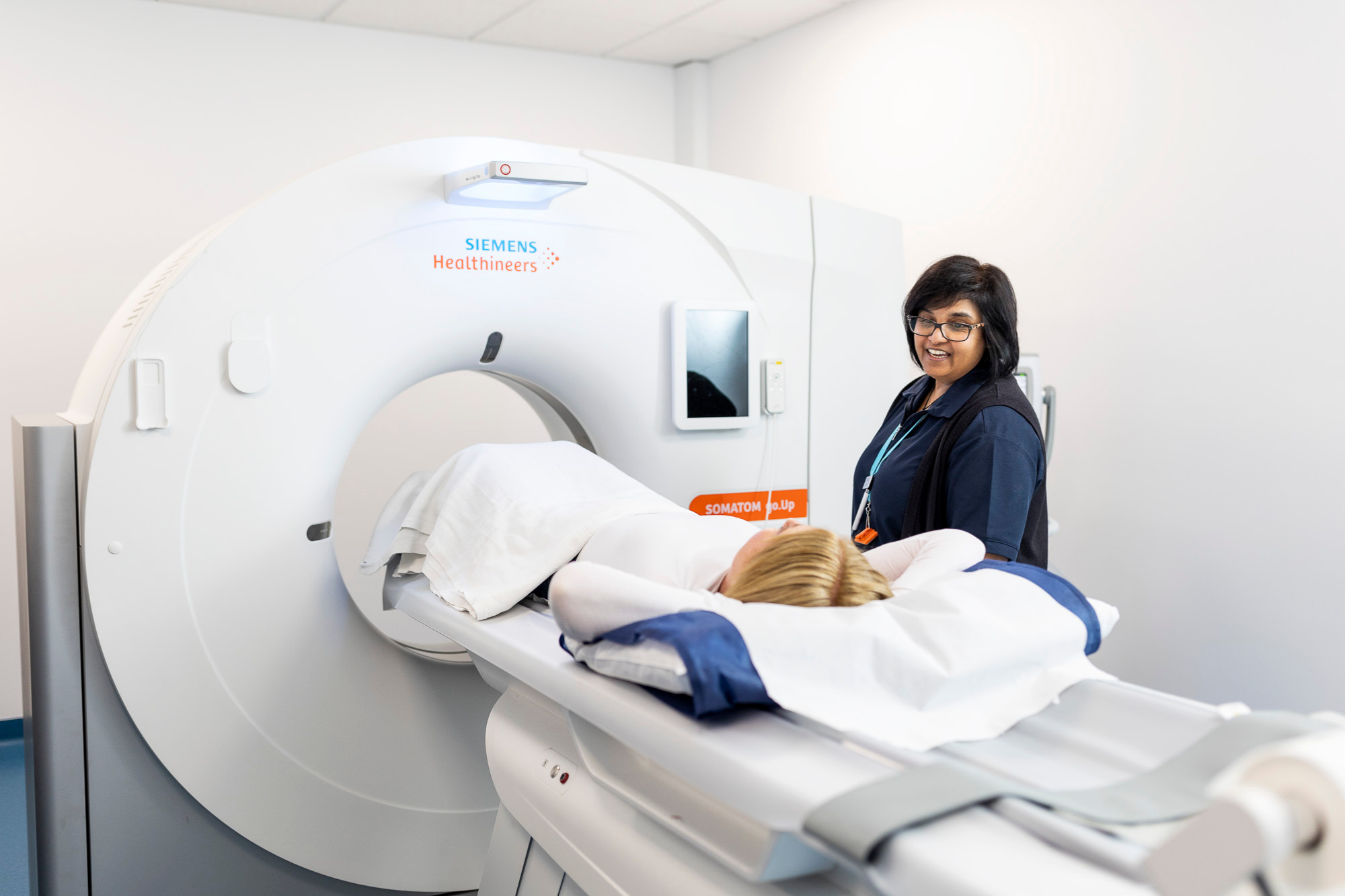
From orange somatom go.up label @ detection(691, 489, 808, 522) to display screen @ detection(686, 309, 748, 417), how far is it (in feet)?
0.57

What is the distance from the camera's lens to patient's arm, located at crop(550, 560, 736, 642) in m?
1.01

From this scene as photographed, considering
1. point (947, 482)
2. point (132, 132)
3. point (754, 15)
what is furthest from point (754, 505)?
point (132, 132)

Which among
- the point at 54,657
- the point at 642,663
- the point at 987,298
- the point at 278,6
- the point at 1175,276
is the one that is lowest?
the point at 54,657

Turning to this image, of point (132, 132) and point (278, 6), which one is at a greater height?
point (278, 6)

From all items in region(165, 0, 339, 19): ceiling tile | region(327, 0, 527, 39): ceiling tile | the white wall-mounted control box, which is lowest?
the white wall-mounted control box

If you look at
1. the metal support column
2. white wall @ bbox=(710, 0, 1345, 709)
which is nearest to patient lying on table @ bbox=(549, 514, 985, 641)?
the metal support column

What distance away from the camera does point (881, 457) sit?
69.9 inches

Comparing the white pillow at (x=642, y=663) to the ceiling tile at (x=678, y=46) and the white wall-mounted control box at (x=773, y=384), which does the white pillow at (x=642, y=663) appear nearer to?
the white wall-mounted control box at (x=773, y=384)

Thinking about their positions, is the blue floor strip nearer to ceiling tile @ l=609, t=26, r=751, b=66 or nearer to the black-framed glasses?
the black-framed glasses

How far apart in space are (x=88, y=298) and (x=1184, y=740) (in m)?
3.06

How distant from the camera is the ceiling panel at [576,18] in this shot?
3.10m

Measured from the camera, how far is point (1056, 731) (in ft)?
3.06

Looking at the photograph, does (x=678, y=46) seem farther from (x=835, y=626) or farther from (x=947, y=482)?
(x=835, y=626)

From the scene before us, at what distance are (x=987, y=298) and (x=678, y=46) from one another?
246 centimetres
